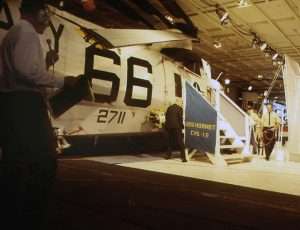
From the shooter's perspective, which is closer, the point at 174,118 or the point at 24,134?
the point at 24,134

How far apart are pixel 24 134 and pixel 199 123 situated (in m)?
6.16

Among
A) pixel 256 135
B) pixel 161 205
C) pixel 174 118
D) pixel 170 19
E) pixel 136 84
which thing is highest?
pixel 170 19

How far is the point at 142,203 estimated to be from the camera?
2.89 metres

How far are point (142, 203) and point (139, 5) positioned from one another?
6.71 m

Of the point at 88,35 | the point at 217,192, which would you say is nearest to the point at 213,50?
the point at 88,35

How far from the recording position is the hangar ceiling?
8547 millimetres

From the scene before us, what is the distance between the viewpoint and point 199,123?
24.8ft

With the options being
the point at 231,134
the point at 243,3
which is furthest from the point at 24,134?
the point at 243,3

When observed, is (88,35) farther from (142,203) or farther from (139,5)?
(142,203)

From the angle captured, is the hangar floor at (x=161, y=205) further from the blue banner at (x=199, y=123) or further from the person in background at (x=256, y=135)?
the person in background at (x=256, y=135)

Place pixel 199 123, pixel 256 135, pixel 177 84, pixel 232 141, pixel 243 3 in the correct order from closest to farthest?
pixel 199 123 < pixel 243 3 < pixel 232 141 < pixel 177 84 < pixel 256 135

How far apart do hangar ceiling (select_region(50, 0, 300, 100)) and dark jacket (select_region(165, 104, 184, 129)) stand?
260 cm

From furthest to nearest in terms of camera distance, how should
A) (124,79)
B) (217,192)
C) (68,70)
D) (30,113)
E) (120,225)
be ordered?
(124,79)
(68,70)
(217,192)
(120,225)
(30,113)

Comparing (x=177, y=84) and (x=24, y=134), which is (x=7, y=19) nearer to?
(x=24, y=134)
